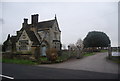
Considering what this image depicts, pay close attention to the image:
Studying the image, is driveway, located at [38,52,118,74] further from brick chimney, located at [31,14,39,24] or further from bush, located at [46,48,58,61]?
brick chimney, located at [31,14,39,24]

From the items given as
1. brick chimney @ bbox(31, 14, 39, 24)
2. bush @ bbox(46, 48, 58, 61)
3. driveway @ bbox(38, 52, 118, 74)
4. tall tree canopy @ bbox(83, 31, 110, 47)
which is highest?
brick chimney @ bbox(31, 14, 39, 24)

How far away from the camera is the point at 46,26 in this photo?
3488 cm

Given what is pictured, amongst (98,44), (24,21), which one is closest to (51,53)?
(24,21)

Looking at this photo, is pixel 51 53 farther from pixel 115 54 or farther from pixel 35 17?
pixel 35 17

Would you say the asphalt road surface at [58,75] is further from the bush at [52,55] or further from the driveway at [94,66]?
the bush at [52,55]

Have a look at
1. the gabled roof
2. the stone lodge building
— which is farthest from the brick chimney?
the gabled roof

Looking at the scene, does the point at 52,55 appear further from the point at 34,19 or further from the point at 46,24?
the point at 34,19

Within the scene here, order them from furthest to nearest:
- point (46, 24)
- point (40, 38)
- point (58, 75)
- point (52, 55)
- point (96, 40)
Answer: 1. point (96, 40)
2. point (46, 24)
3. point (40, 38)
4. point (52, 55)
5. point (58, 75)

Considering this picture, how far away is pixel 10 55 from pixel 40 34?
11.4m

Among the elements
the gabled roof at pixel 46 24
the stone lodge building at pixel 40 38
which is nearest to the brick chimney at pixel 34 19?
the stone lodge building at pixel 40 38

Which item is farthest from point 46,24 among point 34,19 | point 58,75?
point 58,75

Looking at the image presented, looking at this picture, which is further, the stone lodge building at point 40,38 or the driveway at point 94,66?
the stone lodge building at point 40,38

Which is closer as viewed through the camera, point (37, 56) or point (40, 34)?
point (37, 56)

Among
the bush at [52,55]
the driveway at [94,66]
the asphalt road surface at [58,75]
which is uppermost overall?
the bush at [52,55]
